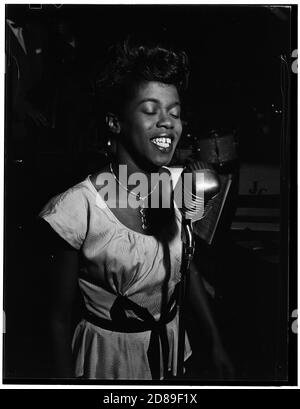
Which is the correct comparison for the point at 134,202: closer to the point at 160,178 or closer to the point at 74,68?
the point at 160,178

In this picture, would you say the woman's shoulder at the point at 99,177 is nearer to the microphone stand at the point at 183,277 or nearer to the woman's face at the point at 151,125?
the woman's face at the point at 151,125

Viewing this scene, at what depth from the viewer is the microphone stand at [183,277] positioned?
256 centimetres

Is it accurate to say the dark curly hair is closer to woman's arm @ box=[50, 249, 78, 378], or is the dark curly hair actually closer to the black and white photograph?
the black and white photograph

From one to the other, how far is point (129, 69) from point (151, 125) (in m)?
0.27

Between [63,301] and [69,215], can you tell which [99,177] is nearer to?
[69,215]

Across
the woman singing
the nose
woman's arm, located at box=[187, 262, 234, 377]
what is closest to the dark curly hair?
the woman singing

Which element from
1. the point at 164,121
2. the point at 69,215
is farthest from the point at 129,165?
the point at 69,215

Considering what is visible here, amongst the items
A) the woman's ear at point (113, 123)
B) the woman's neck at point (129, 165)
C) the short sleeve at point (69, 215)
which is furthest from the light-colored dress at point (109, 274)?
the woman's ear at point (113, 123)

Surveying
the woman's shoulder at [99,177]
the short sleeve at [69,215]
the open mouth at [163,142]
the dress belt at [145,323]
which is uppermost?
the open mouth at [163,142]

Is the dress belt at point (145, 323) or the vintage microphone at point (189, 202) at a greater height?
the vintage microphone at point (189, 202)

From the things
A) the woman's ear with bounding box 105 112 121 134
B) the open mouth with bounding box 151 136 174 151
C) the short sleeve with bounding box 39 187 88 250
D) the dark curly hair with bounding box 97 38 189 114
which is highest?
the dark curly hair with bounding box 97 38 189 114

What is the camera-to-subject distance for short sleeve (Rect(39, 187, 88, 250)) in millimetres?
2512

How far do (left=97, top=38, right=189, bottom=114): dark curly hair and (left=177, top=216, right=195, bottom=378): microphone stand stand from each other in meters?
0.64

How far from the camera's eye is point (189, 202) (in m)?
2.57
